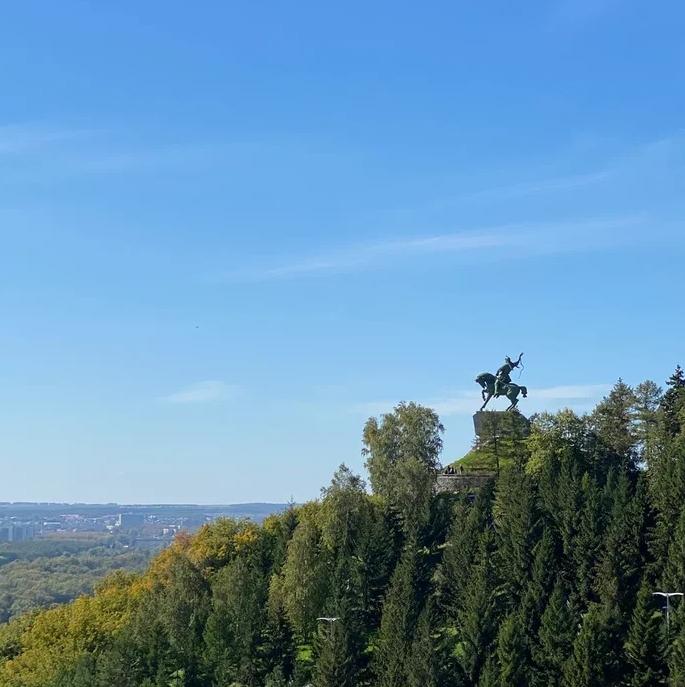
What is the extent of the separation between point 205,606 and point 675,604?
37.8 metres

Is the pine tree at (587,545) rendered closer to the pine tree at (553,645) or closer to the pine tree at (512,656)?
the pine tree at (553,645)

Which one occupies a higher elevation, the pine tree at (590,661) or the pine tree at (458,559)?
the pine tree at (458,559)

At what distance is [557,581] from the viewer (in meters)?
71.2

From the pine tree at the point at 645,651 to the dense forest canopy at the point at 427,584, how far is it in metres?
0.09

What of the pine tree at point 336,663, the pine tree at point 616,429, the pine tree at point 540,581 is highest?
the pine tree at point 616,429

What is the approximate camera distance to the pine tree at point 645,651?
6128 centimetres

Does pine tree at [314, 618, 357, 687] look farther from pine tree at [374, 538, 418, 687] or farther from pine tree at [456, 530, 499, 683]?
pine tree at [456, 530, 499, 683]

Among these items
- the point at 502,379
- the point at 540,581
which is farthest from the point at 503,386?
the point at 540,581

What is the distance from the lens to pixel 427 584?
80.4m

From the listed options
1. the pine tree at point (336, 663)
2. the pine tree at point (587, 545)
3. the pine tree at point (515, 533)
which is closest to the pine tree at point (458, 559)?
the pine tree at point (515, 533)

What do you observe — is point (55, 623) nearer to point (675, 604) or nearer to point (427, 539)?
point (427, 539)

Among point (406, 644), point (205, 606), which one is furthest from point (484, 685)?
point (205, 606)

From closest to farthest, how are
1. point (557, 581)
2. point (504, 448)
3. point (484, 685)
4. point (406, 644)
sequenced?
point (484, 685)
point (406, 644)
point (557, 581)
point (504, 448)

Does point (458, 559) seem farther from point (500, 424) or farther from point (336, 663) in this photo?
point (500, 424)
